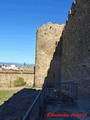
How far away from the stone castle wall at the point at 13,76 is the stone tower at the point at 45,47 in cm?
185

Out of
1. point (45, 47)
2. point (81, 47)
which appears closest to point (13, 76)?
point (45, 47)

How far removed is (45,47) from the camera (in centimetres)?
2639

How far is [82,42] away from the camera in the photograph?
1384 cm

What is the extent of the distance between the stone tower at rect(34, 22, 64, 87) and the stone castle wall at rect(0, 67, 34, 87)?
1.85 metres

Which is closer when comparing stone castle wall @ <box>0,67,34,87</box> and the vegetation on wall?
the vegetation on wall

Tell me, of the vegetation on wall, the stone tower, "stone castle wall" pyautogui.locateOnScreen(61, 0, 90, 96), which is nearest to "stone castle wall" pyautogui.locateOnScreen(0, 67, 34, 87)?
the vegetation on wall

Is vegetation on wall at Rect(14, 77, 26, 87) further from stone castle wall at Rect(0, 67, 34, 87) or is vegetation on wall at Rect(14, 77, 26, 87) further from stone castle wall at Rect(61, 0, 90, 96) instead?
stone castle wall at Rect(61, 0, 90, 96)

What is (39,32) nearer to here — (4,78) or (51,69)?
(51,69)

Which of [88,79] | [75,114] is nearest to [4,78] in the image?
[88,79]

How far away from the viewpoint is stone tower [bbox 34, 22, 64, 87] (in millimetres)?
→ 26328

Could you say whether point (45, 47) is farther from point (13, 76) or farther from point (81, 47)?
point (81, 47)

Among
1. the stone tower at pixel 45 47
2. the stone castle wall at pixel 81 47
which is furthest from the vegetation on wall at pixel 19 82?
the stone castle wall at pixel 81 47

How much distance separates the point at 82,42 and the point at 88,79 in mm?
2447

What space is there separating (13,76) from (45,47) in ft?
17.5
